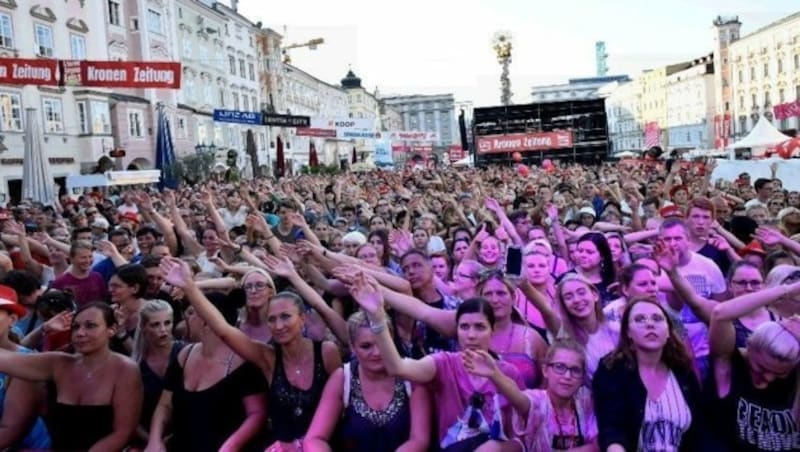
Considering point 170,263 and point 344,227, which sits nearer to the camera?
point 170,263

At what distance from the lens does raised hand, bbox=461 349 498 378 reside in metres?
3.18

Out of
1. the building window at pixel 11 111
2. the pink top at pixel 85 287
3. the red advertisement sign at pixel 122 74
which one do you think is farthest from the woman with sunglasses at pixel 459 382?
the building window at pixel 11 111

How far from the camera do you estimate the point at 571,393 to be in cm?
335

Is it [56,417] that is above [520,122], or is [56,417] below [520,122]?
below

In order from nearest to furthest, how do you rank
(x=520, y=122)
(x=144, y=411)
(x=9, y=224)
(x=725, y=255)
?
(x=144, y=411)
(x=725, y=255)
(x=9, y=224)
(x=520, y=122)

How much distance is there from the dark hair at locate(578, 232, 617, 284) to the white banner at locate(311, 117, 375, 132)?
22.5 meters

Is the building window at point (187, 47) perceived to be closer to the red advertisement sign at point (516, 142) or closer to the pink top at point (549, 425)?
the red advertisement sign at point (516, 142)

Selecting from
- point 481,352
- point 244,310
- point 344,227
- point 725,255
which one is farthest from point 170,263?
point 344,227

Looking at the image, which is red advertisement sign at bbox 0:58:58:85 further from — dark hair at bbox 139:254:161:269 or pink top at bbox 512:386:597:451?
pink top at bbox 512:386:597:451

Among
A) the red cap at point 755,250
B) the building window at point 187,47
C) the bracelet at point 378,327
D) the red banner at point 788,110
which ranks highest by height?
the building window at point 187,47

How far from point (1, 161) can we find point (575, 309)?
1062 inches

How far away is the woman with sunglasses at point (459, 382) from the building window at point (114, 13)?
115 feet

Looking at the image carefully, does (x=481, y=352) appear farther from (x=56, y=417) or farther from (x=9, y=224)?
(x=9, y=224)

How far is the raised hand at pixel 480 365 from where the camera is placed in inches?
125
